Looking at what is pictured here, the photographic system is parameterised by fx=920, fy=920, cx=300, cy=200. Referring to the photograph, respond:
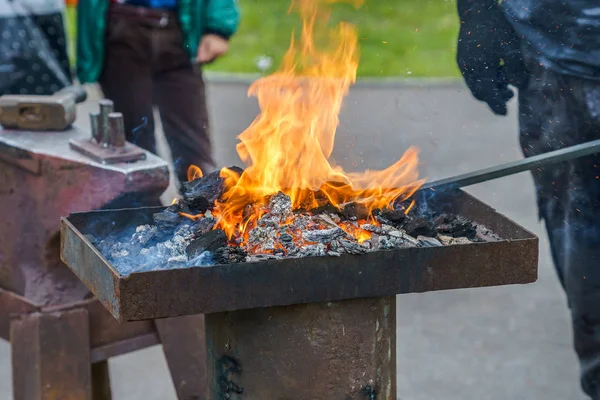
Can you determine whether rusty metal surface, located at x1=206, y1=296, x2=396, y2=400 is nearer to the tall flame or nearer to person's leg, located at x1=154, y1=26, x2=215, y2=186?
the tall flame

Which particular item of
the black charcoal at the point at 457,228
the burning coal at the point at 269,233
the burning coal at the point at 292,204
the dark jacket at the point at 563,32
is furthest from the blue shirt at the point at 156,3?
the black charcoal at the point at 457,228

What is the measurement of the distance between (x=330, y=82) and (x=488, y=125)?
526cm

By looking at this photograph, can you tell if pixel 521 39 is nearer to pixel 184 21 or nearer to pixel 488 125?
pixel 184 21

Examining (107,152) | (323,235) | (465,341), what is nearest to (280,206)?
(323,235)

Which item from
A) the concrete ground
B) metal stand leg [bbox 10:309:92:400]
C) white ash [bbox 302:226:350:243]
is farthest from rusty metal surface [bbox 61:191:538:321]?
the concrete ground

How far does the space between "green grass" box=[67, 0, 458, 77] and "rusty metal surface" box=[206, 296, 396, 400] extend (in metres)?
6.24

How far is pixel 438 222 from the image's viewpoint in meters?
2.38

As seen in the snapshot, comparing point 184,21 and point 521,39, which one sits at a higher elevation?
point 521,39

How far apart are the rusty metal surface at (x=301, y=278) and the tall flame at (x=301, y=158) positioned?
33 centimetres

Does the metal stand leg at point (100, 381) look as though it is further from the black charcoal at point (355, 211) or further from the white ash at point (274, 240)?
the black charcoal at point (355, 211)

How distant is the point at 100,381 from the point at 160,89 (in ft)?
5.70

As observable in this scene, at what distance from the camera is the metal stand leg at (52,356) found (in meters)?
2.91

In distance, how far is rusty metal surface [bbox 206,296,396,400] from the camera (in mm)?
2156

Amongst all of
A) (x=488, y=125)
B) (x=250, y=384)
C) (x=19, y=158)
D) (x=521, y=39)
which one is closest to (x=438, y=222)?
(x=250, y=384)
